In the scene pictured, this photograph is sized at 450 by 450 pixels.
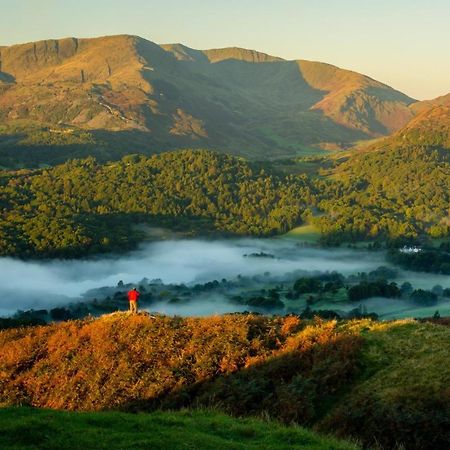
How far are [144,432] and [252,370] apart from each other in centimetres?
1109

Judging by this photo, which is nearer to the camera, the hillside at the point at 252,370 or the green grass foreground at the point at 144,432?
the green grass foreground at the point at 144,432

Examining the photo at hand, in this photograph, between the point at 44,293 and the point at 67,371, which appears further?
the point at 44,293

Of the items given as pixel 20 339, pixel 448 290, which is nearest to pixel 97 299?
pixel 448 290

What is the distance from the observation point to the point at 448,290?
178 meters

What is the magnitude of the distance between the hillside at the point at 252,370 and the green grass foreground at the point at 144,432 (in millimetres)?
3858

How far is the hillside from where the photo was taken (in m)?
25.8

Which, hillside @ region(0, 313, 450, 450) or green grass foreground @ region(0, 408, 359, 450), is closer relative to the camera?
green grass foreground @ region(0, 408, 359, 450)

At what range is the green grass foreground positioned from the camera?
19281 mm

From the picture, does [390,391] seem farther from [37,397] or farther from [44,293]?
[44,293]

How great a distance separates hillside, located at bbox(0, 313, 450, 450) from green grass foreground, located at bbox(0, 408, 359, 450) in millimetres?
3858

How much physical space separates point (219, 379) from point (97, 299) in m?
162

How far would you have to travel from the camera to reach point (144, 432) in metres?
21.1

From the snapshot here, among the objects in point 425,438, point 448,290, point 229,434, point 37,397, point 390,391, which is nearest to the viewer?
point 229,434

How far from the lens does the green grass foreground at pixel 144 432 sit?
759 inches
